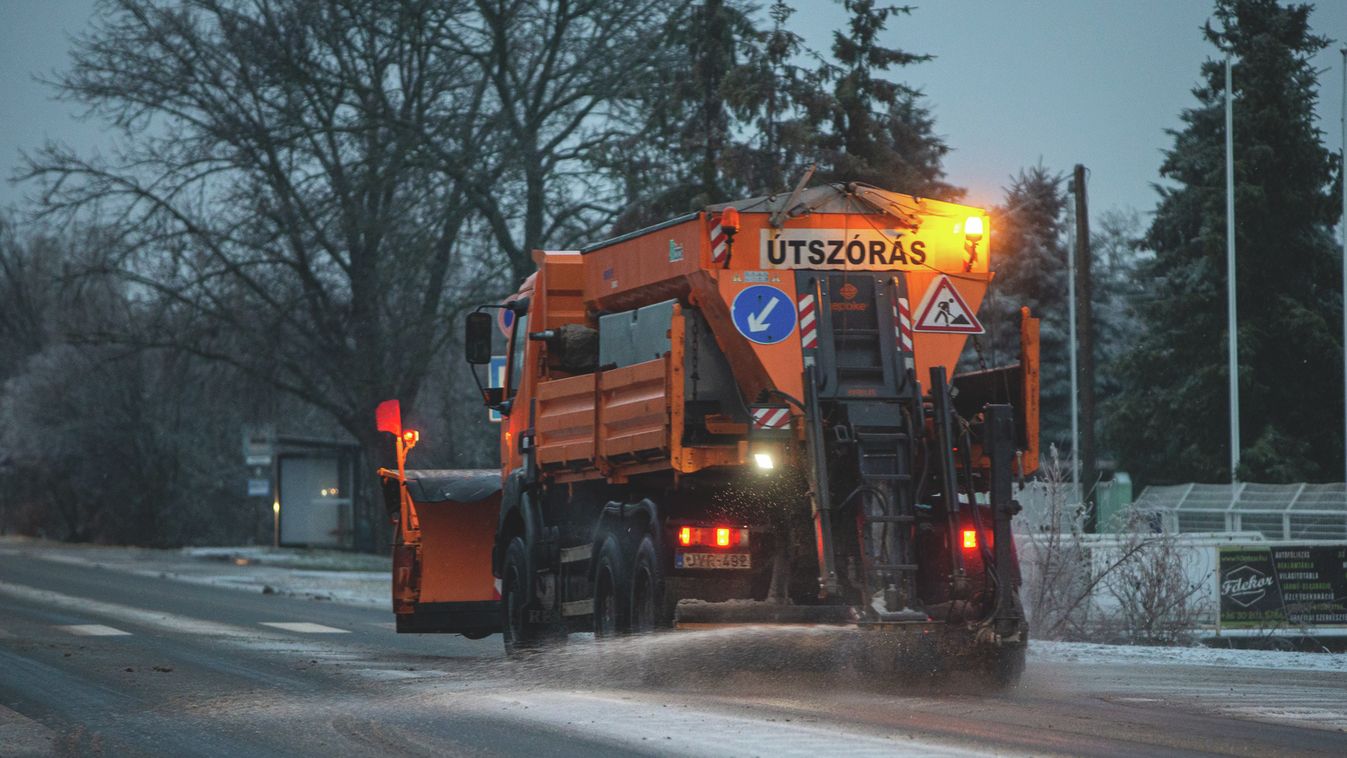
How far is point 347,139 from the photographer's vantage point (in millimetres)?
34312

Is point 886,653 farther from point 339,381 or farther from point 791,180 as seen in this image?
point 339,381

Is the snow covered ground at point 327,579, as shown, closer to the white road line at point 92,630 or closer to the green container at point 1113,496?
the white road line at point 92,630

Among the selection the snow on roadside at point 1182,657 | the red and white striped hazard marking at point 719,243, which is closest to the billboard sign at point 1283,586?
the snow on roadside at point 1182,657

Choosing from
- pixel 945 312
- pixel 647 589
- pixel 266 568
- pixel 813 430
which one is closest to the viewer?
pixel 813 430

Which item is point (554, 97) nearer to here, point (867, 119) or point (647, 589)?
point (867, 119)

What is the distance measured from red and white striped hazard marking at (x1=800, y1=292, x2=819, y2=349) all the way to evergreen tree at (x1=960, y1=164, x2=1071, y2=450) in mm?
38565

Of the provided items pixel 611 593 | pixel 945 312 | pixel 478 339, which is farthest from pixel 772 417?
pixel 478 339

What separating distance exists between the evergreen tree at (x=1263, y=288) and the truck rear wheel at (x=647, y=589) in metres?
30.0

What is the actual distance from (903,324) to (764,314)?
92 cm

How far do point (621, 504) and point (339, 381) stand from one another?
79.9ft

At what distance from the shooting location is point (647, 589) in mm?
11852

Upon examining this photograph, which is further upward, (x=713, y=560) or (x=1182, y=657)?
(x=713, y=560)

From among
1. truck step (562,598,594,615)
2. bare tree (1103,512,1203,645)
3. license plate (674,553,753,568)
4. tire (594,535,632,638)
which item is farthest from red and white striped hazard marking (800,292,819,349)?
bare tree (1103,512,1203,645)

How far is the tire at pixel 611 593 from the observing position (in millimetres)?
12242
